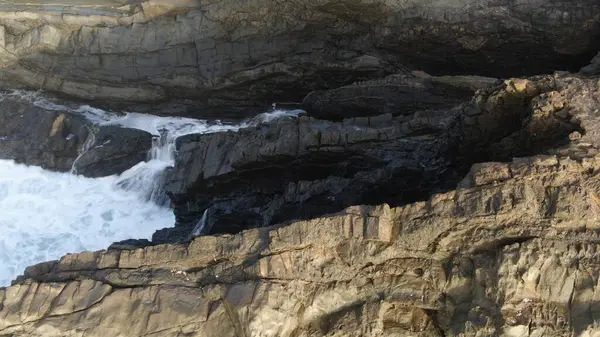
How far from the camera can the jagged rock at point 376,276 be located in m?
7.88

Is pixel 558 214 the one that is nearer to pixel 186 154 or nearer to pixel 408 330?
pixel 408 330

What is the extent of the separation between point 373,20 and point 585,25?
5041mm

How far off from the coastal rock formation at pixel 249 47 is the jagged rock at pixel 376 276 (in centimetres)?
772

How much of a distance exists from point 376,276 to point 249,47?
32.3ft

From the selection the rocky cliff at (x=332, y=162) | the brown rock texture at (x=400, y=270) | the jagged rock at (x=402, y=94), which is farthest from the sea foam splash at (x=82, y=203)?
the brown rock texture at (x=400, y=270)

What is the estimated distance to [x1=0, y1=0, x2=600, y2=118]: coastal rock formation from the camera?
15188 millimetres

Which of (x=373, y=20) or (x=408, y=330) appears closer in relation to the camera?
→ (x=408, y=330)

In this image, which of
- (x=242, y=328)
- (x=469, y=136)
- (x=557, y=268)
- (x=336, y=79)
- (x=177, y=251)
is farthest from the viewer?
(x=336, y=79)

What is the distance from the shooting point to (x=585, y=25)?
14.3 meters

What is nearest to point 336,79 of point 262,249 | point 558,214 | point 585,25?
point 585,25

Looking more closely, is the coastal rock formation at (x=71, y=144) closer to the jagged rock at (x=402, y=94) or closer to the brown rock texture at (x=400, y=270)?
the jagged rock at (x=402, y=94)

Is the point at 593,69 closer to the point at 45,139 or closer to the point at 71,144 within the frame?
the point at 71,144

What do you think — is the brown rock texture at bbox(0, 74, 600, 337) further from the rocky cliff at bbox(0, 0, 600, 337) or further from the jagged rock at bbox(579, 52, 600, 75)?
the jagged rock at bbox(579, 52, 600, 75)

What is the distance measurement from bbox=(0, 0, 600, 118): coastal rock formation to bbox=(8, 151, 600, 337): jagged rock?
304 inches
